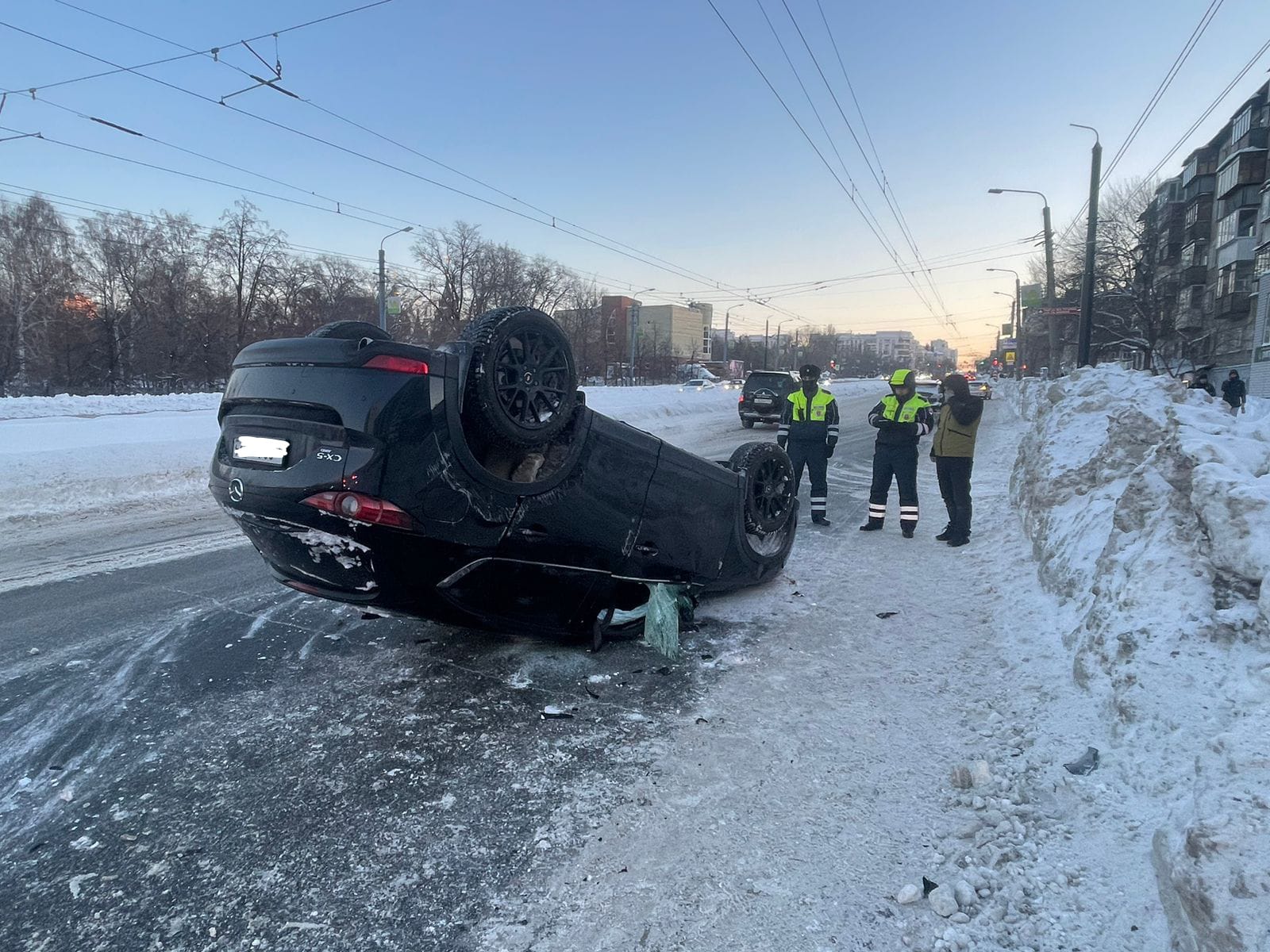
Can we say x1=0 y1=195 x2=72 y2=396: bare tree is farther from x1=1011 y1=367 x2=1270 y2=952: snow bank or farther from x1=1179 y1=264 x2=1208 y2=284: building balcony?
x1=1179 y1=264 x2=1208 y2=284: building balcony

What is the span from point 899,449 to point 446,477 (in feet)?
18.3

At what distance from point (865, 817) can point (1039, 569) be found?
3.22 meters

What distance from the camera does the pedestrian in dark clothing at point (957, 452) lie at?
6.81 meters

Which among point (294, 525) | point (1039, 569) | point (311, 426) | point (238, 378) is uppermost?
point (238, 378)

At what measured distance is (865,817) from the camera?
8.43 feet

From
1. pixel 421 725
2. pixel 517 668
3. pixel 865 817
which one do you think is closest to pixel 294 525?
pixel 421 725

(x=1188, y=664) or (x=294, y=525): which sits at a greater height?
(x=294, y=525)

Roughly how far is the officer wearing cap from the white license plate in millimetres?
5626

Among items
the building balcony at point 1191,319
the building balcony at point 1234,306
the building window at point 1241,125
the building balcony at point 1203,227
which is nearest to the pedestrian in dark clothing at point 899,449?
the building balcony at point 1234,306

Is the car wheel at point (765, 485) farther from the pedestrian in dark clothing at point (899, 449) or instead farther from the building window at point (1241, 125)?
the building window at point (1241, 125)

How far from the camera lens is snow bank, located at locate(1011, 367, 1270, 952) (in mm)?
1781

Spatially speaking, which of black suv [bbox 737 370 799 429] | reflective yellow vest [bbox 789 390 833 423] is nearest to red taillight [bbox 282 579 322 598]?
reflective yellow vest [bbox 789 390 833 423]

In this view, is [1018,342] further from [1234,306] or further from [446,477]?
[446,477]

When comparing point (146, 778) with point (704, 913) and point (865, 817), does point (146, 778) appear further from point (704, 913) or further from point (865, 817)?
point (865, 817)
